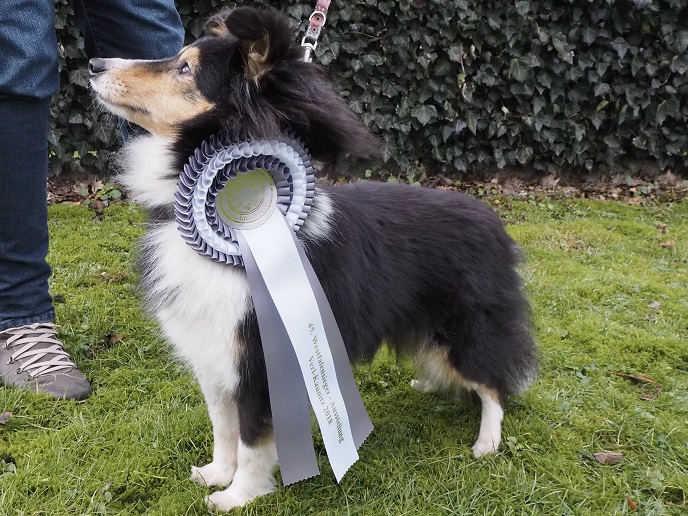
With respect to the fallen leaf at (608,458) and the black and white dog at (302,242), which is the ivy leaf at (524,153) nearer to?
the black and white dog at (302,242)

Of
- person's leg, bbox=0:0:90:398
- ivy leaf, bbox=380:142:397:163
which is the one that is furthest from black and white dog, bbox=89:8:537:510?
ivy leaf, bbox=380:142:397:163

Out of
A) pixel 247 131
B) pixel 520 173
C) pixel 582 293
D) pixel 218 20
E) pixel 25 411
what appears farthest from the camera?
pixel 520 173

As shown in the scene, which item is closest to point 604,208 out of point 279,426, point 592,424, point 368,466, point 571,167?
point 571,167

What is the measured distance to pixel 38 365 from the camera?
2854 millimetres

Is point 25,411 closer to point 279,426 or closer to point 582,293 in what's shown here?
point 279,426

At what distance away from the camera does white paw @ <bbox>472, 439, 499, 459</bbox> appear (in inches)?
101

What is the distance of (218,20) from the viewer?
90.6 inches

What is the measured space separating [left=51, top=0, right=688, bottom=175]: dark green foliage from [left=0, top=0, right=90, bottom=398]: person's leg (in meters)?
3.02

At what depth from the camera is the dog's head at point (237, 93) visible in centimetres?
193

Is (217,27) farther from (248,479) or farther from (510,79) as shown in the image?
(510,79)

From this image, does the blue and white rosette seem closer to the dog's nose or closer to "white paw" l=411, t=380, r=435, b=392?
the dog's nose

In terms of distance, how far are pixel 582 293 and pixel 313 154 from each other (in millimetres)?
2853

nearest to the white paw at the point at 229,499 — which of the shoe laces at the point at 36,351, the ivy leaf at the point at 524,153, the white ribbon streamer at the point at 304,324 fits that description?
the white ribbon streamer at the point at 304,324

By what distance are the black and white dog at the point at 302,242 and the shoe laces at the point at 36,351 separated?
1.03m
